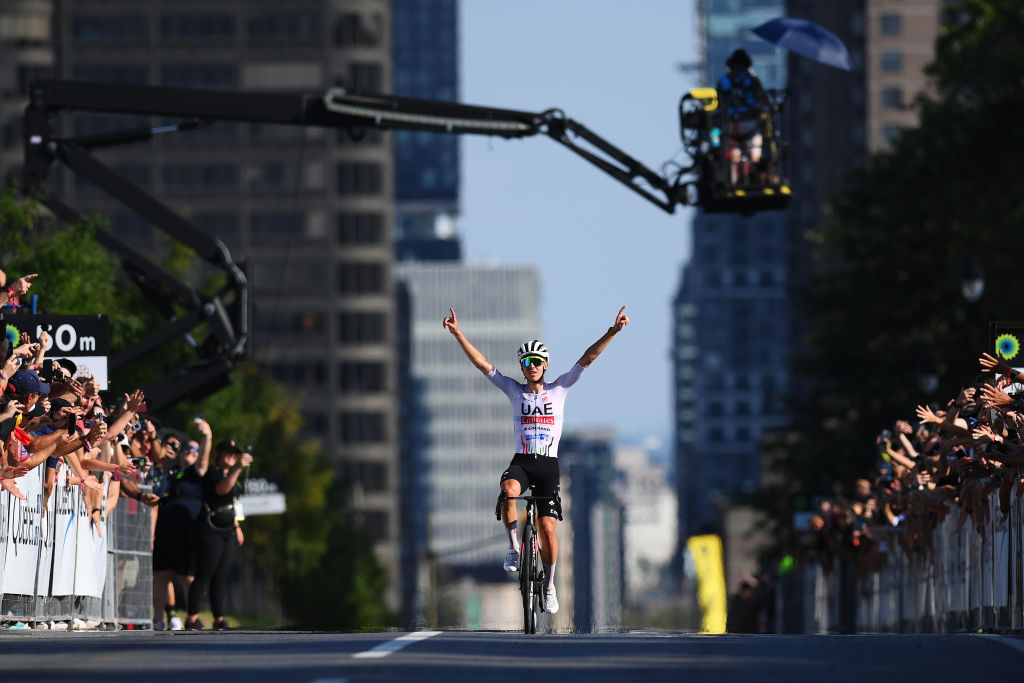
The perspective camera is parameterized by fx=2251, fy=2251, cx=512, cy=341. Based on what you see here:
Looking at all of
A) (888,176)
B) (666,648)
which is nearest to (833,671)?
(666,648)

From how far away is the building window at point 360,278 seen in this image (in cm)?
13212

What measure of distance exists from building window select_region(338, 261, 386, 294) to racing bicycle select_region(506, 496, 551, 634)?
11594 centimetres

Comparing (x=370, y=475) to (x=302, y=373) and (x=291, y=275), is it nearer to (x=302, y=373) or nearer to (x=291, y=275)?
(x=302, y=373)

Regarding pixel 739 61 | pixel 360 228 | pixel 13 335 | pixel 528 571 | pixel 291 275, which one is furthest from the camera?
pixel 291 275

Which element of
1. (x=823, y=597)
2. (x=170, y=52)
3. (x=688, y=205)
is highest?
(x=170, y=52)

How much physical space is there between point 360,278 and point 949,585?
111m

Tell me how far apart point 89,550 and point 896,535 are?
10016 millimetres

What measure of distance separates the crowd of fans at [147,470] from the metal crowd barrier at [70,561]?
0.55 feet

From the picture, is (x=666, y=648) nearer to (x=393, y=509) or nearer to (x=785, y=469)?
(x=785, y=469)

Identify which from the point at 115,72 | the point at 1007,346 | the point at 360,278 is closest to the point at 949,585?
the point at 1007,346

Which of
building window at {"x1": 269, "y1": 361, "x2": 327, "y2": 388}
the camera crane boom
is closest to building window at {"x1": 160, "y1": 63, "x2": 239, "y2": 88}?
building window at {"x1": 269, "y1": 361, "x2": 327, "y2": 388}

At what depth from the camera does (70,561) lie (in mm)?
19609

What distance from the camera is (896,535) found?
85.3ft

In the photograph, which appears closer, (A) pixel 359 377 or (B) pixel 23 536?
(B) pixel 23 536
